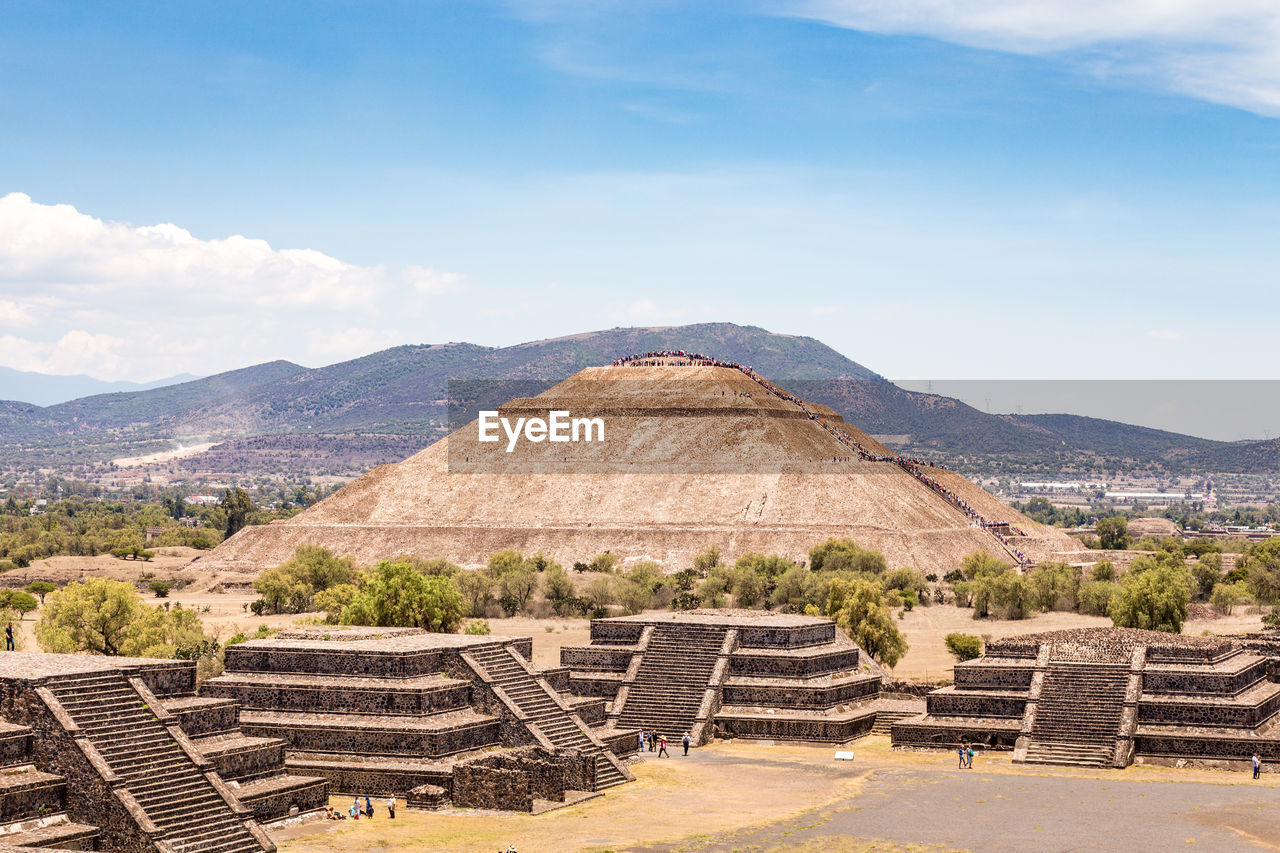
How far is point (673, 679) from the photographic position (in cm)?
5338

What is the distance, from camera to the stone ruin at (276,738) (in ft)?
110

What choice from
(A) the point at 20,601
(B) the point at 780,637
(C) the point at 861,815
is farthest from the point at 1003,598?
(A) the point at 20,601

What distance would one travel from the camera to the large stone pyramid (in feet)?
396

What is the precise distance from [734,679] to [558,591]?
4455 centimetres

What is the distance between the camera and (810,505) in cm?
12375

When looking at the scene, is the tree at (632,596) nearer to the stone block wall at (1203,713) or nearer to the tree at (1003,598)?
the tree at (1003,598)

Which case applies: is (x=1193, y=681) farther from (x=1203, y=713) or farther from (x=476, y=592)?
(x=476, y=592)

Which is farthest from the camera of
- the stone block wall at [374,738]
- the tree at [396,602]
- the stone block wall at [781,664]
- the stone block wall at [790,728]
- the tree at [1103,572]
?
the tree at [1103,572]

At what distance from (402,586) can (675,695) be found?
51.2 ft

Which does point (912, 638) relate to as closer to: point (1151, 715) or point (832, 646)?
point (832, 646)

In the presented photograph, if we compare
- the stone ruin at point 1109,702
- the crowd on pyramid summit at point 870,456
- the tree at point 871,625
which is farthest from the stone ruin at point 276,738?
the crowd on pyramid summit at point 870,456

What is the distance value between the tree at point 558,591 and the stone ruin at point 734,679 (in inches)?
1501

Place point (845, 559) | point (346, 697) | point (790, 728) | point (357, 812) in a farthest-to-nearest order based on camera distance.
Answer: point (845, 559)
point (790, 728)
point (346, 697)
point (357, 812)

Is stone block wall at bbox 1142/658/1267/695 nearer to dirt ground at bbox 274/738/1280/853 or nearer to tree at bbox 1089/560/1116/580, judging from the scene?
dirt ground at bbox 274/738/1280/853
